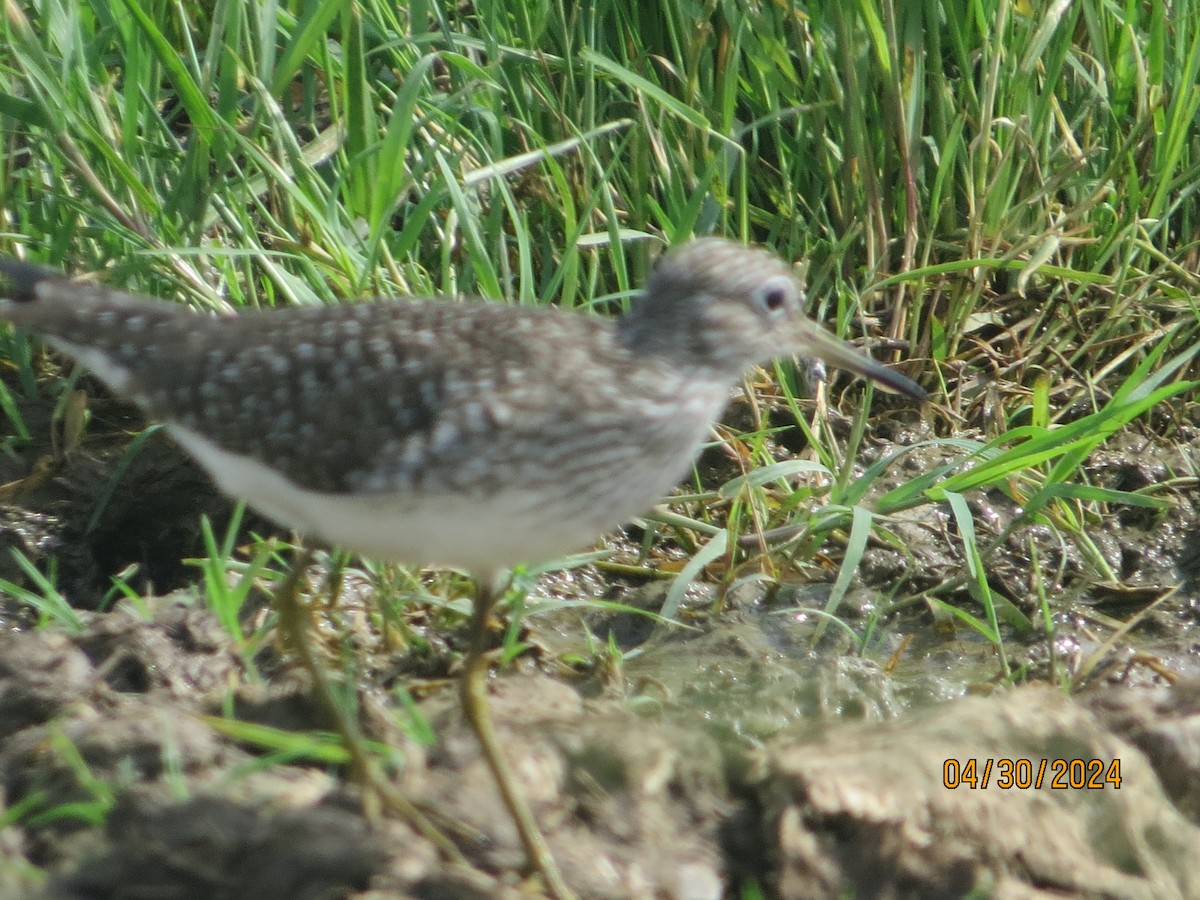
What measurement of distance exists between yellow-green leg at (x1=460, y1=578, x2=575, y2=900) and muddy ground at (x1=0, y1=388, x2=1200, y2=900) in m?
0.07

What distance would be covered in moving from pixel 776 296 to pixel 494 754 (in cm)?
159

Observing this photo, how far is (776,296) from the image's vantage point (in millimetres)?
4551

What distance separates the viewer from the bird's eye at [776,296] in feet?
14.7

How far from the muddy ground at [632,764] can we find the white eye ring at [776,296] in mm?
1231

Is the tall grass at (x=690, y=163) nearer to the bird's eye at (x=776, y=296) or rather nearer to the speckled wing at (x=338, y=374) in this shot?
the speckled wing at (x=338, y=374)

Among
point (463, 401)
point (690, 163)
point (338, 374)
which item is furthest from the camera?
point (690, 163)

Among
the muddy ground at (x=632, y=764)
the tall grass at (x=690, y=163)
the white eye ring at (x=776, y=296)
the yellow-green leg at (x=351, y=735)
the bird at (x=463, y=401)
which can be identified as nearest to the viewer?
the muddy ground at (x=632, y=764)

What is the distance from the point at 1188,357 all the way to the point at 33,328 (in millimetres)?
4158

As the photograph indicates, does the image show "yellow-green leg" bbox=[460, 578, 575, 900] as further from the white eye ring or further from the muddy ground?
the white eye ring

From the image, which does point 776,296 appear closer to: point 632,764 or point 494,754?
point 632,764

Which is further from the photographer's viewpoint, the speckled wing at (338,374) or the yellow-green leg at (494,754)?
the speckled wing at (338,374)

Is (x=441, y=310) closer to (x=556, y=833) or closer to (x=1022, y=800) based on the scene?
(x=556, y=833)

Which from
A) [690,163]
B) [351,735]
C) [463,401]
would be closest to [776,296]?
[463,401]

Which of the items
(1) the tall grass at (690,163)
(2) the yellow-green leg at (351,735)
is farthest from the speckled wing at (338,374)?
(1) the tall grass at (690,163)
